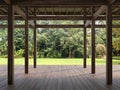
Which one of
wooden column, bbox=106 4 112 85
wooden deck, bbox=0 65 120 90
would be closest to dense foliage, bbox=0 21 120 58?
wooden deck, bbox=0 65 120 90

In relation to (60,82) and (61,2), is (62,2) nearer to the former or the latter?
(61,2)

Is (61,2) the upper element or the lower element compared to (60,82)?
upper

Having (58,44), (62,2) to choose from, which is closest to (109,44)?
(62,2)

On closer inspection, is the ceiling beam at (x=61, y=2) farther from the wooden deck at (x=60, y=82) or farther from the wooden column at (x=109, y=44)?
the wooden deck at (x=60, y=82)

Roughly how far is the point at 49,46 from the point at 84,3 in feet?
65.0

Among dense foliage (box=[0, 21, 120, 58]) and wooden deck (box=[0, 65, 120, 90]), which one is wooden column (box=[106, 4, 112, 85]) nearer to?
wooden deck (box=[0, 65, 120, 90])

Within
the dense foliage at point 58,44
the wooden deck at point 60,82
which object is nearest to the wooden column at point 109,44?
the wooden deck at point 60,82

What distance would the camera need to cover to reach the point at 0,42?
95.0 ft

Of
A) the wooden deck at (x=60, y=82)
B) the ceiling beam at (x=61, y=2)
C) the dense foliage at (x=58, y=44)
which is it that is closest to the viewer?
the wooden deck at (x=60, y=82)

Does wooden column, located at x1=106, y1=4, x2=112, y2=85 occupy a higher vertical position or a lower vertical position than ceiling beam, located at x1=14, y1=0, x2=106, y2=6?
lower

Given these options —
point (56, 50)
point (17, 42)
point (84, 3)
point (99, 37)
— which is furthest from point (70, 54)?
point (84, 3)

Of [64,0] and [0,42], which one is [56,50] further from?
[64,0]

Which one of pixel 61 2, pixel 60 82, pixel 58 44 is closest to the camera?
pixel 61 2

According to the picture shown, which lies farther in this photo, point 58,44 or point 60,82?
point 58,44
